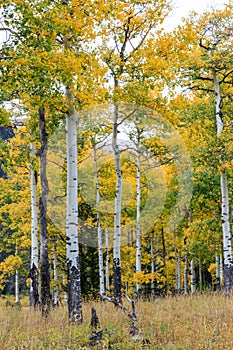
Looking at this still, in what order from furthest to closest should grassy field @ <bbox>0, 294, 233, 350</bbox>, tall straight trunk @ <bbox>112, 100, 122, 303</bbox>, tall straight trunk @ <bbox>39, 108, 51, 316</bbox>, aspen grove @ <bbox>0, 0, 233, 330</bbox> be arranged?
tall straight trunk @ <bbox>112, 100, 122, 303</bbox>, tall straight trunk @ <bbox>39, 108, 51, 316</bbox>, aspen grove @ <bbox>0, 0, 233, 330</bbox>, grassy field @ <bbox>0, 294, 233, 350</bbox>

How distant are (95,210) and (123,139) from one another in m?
5.49

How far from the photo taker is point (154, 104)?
11242 mm

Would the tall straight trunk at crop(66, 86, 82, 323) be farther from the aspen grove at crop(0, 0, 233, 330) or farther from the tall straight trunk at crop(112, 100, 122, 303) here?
the tall straight trunk at crop(112, 100, 122, 303)

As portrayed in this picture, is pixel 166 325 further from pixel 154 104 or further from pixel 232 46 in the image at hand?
pixel 232 46

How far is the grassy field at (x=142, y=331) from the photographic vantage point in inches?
214

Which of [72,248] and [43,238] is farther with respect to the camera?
[43,238]

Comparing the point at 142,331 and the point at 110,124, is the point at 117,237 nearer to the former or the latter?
the point at 110,124

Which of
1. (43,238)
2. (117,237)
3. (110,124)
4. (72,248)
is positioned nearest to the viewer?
(72,248)

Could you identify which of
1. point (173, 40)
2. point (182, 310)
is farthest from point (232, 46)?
point (182, 310)

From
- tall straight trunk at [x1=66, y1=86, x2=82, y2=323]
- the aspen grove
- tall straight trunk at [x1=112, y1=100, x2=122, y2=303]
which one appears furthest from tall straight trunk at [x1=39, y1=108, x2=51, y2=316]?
tall straight trunk at [x1=66, y1=86, x2=82, y2=323]

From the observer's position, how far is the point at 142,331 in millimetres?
6246

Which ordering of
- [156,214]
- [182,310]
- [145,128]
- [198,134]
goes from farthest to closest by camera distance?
1. [156,214]
2. [198,134]
3. [145,128]
4. [182,310]

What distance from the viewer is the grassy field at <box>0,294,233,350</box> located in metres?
5.43

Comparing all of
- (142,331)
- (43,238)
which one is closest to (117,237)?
(43,238)
